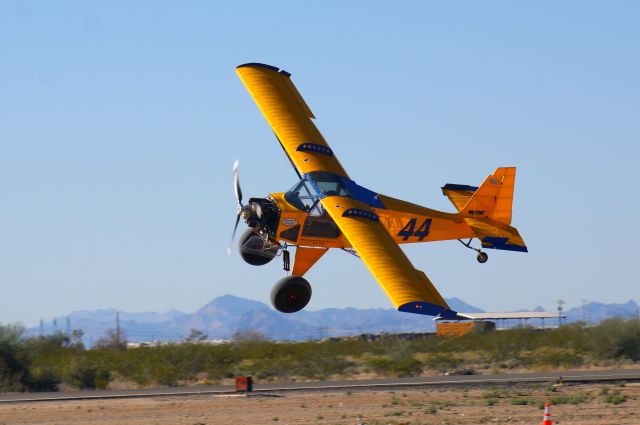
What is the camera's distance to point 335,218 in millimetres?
Result: 25984

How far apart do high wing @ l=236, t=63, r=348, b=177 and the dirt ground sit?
610 cm

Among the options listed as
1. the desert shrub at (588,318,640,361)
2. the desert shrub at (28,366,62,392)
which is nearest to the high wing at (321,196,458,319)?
the desert shrub at (28,366,62,392)

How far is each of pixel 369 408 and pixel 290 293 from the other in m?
5.25

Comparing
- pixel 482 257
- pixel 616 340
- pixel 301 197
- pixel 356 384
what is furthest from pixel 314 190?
pixel 616 340

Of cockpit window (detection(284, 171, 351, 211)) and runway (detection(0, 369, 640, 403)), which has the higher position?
cockpit window (detection(284, 171, 351, 211))

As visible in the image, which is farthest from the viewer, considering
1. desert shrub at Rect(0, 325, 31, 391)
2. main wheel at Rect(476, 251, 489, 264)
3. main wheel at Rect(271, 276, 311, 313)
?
desert shrub at Rect(0, 325, 31, 391)

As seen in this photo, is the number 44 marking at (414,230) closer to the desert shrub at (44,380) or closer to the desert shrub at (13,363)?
the desert shrub at (44,380)

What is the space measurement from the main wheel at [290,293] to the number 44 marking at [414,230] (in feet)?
10.2

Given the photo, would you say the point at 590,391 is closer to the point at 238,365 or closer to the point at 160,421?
the point at 160,421

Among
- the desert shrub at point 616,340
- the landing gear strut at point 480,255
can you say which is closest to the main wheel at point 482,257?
the landing gear strut at point 480,255

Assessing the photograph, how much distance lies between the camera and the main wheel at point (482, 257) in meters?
29.5

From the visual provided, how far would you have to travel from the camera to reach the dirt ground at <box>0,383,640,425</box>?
27703 millimetres

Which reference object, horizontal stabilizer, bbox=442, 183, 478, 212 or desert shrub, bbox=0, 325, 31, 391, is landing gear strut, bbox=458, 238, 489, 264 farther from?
desert shrub, bbox=0, 325, 31, 391

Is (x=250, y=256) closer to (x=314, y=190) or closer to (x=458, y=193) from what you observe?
(x=314, y=190)
